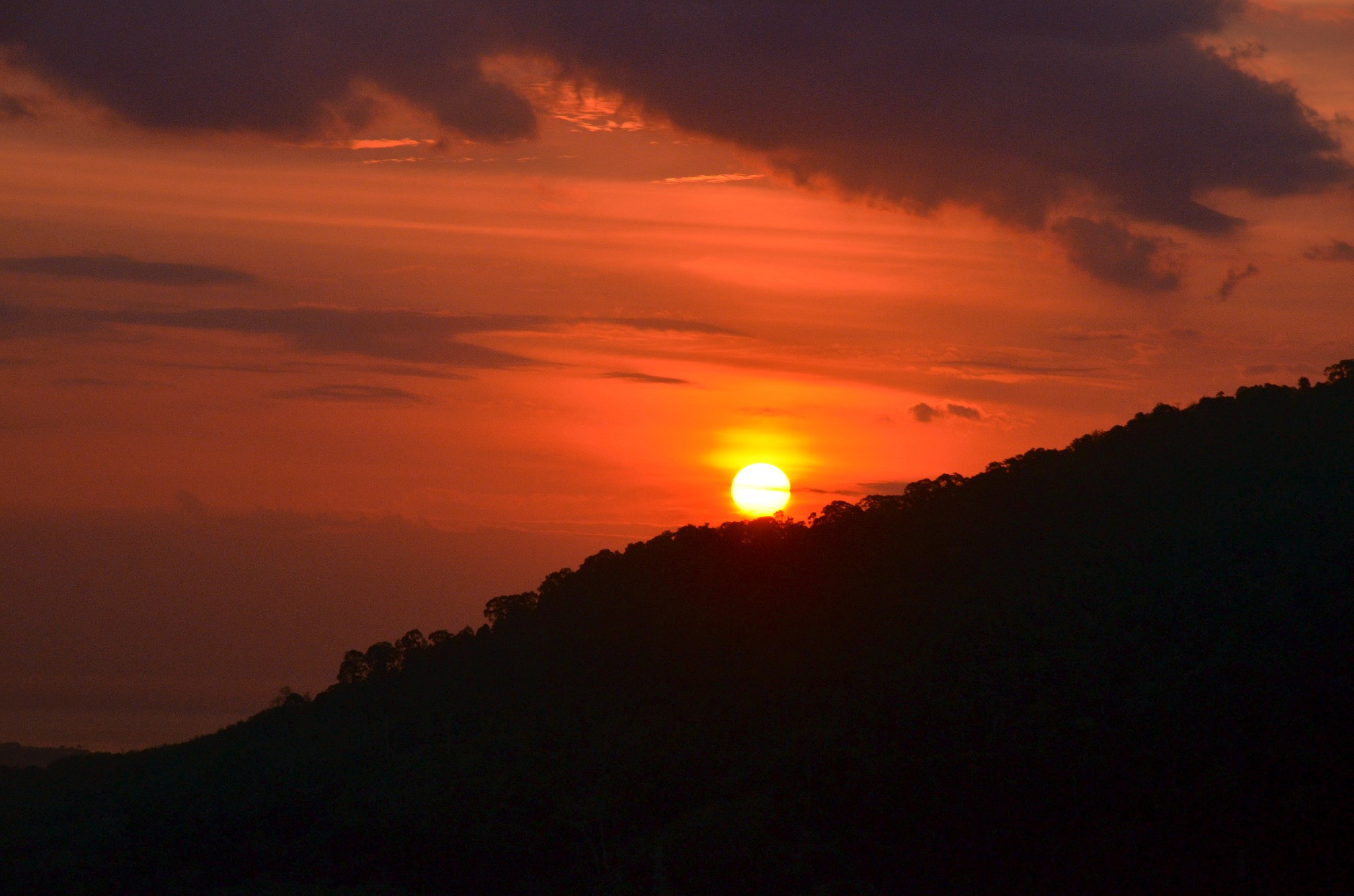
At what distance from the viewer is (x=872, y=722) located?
66.4 meters

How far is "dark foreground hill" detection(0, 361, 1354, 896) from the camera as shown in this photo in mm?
56406

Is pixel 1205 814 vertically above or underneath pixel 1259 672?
underneath

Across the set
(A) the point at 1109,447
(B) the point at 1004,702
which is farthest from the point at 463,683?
(A) the point at 1109,447

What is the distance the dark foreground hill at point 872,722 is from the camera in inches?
2221

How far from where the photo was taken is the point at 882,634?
77750 mm

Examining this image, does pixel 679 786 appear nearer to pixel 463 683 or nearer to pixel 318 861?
pixel 318 861

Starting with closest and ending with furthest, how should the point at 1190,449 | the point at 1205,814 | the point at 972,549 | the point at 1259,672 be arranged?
1. the point at 1205,814
2. the point at 1259,672
3. the point at 972,549
4. the point at 1190,449

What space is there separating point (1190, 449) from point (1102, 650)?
3076 centimetres

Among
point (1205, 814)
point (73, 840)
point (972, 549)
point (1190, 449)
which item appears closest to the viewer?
point (1205, 814)

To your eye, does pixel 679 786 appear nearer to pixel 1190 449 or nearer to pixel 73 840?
pixel 73 840

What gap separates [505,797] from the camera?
7069 cm

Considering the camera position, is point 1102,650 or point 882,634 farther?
point 882,634

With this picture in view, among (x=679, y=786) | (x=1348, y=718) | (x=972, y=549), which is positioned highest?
(x=972, y=549)

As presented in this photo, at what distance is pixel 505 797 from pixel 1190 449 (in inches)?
2158
